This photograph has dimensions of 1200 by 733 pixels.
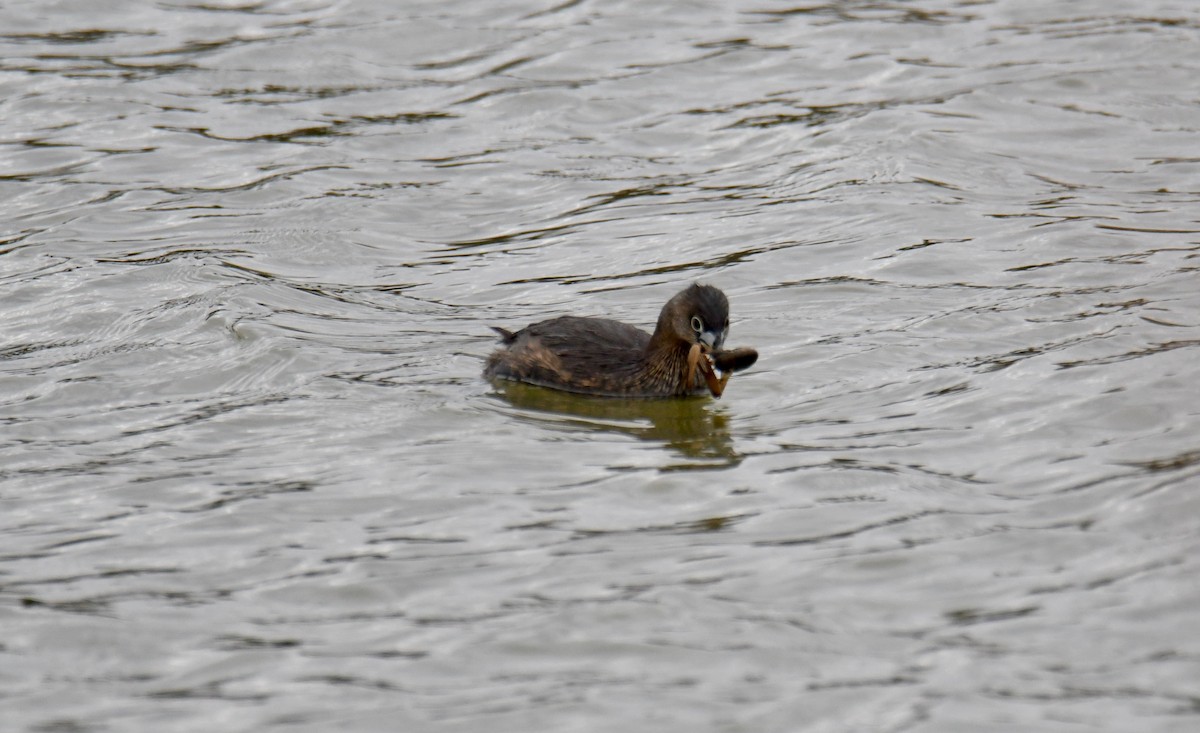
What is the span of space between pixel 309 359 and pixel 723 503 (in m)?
3.54

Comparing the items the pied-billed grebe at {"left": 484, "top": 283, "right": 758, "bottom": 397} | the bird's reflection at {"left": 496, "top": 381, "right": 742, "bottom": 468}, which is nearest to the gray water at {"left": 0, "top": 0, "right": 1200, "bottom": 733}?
the bird's reflection at {"left": 496, "top": 381, "right": 742, "bottom": 468}

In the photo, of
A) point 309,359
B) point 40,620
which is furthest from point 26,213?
point 40,620

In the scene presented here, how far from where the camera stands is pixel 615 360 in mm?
10477

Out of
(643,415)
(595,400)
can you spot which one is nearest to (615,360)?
(595,400)

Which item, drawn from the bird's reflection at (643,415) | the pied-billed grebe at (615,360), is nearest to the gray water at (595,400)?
the bird's reflection at (643,415)

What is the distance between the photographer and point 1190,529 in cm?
764

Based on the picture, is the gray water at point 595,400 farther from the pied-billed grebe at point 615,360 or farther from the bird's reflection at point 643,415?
the pied-billed grebe at point 615,360

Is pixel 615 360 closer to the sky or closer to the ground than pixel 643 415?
closer to the sky

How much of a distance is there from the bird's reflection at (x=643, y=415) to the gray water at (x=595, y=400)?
0.04 metres

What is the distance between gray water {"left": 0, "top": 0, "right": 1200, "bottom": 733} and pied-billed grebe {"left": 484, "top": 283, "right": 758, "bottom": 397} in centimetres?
16

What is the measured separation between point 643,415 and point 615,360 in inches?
17.3

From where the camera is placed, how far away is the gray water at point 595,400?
22.0 ft

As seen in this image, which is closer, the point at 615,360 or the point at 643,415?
the point at 643,415

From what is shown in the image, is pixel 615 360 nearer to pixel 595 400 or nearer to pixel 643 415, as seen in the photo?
pixel 595 400
